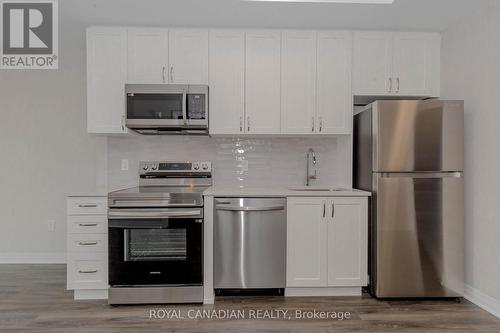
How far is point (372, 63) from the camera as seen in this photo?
10.3 ft

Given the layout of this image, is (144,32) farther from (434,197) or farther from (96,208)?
(434,197)

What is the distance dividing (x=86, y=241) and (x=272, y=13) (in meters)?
2.47

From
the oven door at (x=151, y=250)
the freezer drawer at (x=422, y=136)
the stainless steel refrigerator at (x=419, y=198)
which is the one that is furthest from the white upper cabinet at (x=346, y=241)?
the oven door at (x=151, y=250)

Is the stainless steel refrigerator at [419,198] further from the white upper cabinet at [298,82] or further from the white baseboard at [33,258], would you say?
the white baseboard at [33,258]

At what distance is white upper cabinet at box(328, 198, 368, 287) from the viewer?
9.19 ft

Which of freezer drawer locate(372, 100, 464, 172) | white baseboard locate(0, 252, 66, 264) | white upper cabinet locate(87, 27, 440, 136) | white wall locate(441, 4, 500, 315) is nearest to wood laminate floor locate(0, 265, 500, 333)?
white wall locate(441, 4, 500, 315)

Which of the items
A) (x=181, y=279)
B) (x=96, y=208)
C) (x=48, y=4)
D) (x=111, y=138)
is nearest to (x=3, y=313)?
(x=96, y=208)

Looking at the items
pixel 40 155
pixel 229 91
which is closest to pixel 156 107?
pixel 229 91

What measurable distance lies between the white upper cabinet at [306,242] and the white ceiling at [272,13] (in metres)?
1.60

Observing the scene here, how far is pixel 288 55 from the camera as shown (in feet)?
10.3

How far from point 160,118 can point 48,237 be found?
2206mm

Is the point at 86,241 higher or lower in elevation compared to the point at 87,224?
lower

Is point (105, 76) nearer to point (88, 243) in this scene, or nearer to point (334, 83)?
point (88, 243)

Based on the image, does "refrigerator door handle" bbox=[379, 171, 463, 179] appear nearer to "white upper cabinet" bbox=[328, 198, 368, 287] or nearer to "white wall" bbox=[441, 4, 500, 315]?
"white wall" bbox=[441, 4, 500, 315]
